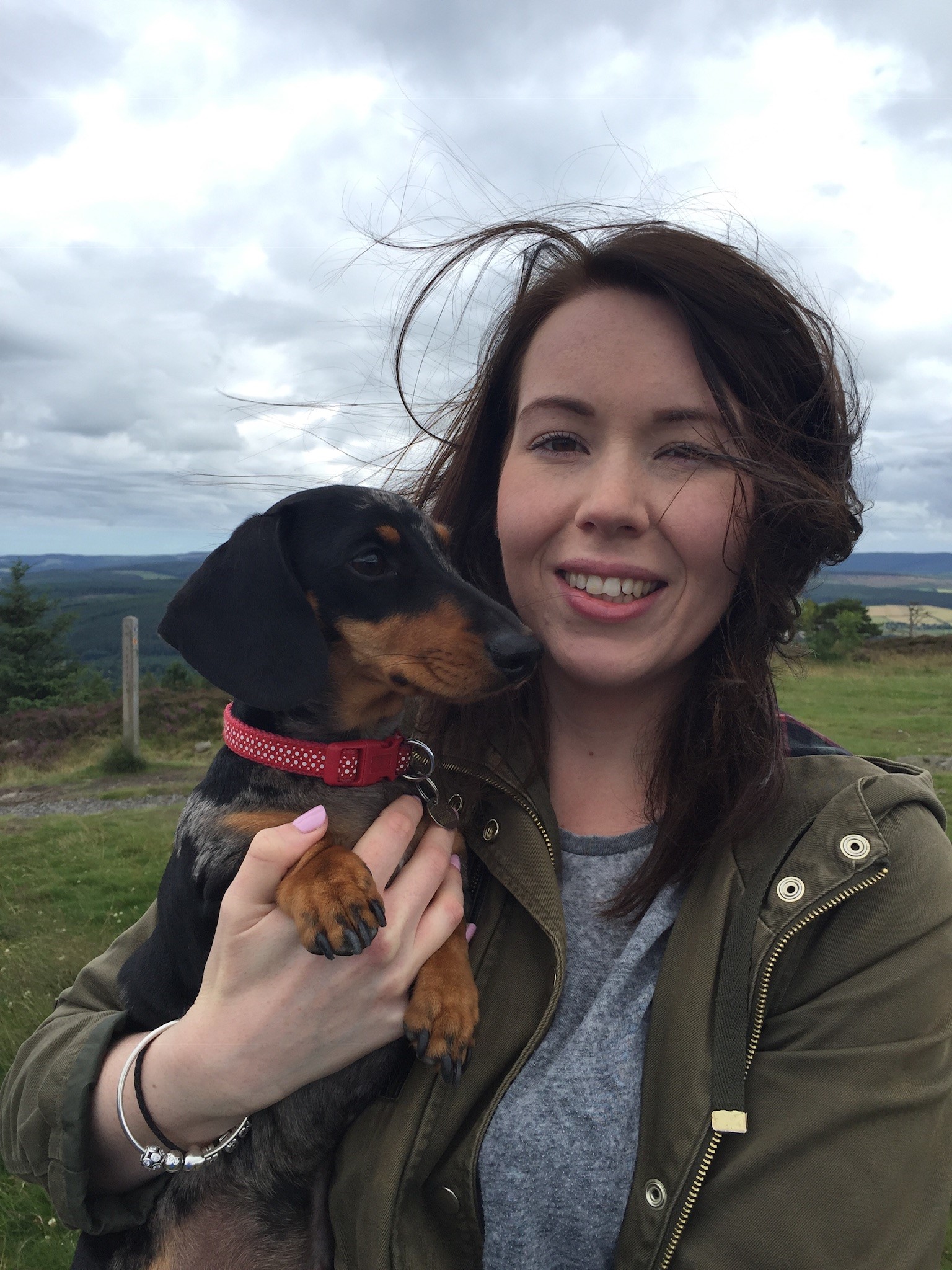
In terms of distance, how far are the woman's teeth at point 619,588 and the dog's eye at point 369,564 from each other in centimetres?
66

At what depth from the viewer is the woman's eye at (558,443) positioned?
5.99 feet

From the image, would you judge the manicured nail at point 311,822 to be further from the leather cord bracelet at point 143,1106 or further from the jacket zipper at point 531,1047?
the leather cord bracelet at point 143,1106

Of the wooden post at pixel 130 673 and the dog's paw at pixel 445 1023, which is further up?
the dog's paw at pixel 445 1023

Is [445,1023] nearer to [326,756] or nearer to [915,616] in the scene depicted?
[326,756]

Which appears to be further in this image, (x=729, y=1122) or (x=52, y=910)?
(x=52, y=910)

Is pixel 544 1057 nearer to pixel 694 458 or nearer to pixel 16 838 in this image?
pixel 694 458

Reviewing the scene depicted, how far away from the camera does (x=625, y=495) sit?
168cm

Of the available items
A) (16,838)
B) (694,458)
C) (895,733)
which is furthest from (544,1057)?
(895,733)

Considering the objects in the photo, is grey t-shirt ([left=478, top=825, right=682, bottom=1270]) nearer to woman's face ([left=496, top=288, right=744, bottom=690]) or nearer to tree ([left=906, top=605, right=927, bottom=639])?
woman's face ([left=496, top=288, right=744, bottom=690])

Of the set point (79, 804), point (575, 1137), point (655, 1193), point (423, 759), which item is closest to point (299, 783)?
point (423, 759)

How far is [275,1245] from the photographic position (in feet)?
6.57

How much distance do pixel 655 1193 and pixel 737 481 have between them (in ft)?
4.27

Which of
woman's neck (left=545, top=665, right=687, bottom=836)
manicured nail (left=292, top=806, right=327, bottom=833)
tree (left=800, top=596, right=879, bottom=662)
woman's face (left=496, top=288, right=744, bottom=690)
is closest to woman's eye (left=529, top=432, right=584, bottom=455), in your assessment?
woman's face (left=496, top=288, right=744, bottom=690)

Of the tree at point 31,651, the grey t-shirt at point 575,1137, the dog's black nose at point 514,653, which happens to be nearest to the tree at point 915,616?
the tree at point 31,651
